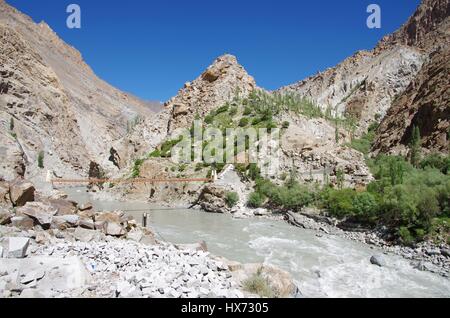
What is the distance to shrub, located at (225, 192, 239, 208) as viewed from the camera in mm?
32656

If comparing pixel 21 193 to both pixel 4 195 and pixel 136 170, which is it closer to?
pixel 4 195

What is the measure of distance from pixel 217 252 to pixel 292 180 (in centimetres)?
1583

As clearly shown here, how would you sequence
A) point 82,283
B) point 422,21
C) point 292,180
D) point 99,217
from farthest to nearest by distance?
point 422,21 → point 292,180 → point 99,217 → point 82,283

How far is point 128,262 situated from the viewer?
10.1 meters

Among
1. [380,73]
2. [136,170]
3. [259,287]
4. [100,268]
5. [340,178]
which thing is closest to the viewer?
[259,287]

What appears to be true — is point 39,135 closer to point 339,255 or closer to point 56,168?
point 56,168

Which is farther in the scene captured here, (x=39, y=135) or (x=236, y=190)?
(x=39, y=135)

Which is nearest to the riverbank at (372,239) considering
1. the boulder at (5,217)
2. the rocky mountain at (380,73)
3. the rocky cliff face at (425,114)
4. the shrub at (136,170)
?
the rocky cliff face at (425,114)

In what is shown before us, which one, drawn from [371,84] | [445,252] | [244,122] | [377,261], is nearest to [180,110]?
→ [244,122]

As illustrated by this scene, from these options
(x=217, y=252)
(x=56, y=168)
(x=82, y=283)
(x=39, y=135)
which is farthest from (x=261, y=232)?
(x=39, y=135)

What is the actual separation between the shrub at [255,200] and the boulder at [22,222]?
21557mm

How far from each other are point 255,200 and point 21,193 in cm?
2030

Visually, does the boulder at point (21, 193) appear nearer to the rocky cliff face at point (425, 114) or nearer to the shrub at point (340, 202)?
the shrub at point (340, 202)

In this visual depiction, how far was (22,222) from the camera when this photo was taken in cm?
1284
